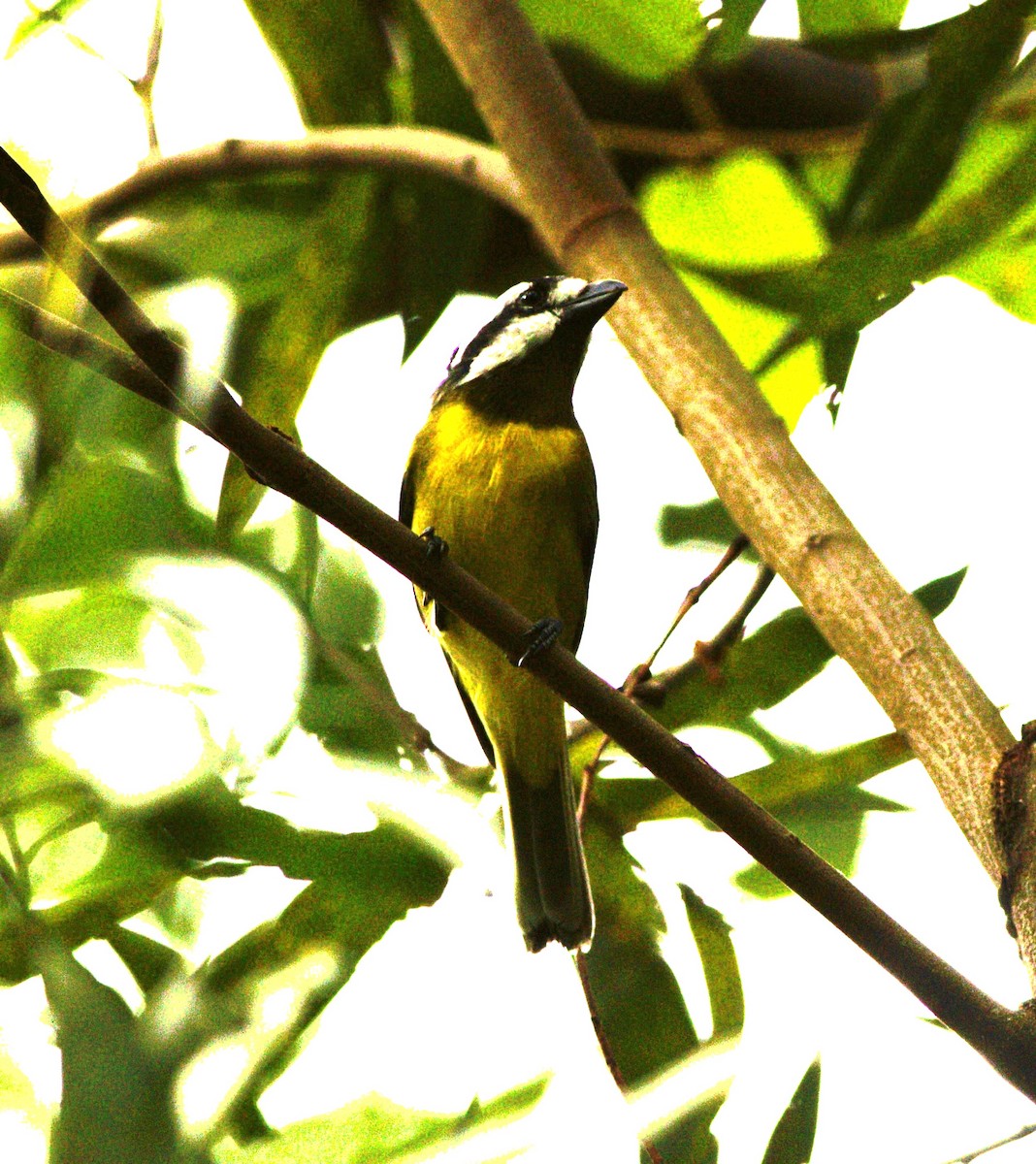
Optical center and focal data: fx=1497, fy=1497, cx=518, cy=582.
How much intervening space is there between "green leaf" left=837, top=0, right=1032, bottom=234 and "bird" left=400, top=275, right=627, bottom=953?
45cm

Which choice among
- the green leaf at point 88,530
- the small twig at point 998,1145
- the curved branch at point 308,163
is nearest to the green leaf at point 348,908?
the green leaf at point 88,530

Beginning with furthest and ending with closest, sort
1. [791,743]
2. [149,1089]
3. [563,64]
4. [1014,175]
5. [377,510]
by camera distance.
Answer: [563,64]
[791,743]
[1014,175]
[377,510]
[149,1089]

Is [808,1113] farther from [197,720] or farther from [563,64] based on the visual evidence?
[563,64]

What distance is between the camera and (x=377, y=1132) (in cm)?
167

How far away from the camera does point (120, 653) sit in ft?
6.27

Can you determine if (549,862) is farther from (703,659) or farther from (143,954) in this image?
(143,954)

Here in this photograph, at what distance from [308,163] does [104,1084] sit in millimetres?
1680

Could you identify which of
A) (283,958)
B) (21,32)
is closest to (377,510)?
(283,958)

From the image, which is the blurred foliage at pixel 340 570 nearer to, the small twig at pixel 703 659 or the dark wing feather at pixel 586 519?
the small twig at pixel 703 659

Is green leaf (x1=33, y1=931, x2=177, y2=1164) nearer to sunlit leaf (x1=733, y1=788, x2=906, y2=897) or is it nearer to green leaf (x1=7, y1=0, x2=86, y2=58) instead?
sunlit leaf (x1=733, y1=788, x2=906, y2=897)

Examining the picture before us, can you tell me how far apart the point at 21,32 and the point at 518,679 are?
52.6 inches

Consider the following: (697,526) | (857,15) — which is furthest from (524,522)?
(857,15)

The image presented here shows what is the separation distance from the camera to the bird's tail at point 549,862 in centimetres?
222

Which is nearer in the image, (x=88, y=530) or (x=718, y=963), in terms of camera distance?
(x=88, y=530)
